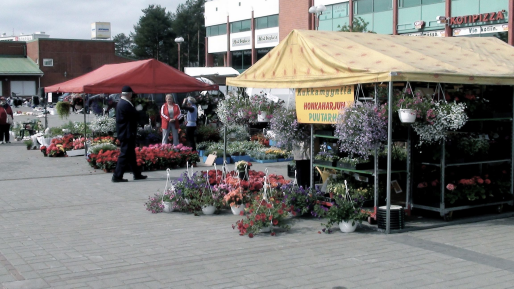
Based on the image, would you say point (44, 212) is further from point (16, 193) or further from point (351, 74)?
point (351, 74)

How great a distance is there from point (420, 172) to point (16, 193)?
7748 millimetres

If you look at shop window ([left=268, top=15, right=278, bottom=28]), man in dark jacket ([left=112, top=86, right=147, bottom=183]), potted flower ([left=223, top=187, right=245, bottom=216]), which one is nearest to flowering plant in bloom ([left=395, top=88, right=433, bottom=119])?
potted flower ([left=223, top=187, right=245, bottom=216])

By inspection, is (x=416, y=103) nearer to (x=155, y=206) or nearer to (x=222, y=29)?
(x=155, y=206)

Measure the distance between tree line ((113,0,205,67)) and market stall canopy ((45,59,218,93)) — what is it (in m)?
73.2

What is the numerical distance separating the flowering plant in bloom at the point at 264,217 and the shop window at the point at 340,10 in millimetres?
34283

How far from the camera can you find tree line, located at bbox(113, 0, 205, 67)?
89.3 meters

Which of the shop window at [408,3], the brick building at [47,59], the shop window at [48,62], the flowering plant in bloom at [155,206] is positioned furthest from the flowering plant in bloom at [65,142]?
the shop window at [48,62]

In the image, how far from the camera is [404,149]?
31.3 feet

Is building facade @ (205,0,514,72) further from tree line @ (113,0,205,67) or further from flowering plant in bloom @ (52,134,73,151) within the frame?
tree line @ (113,0,205,67)

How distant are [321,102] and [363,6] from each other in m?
32.1

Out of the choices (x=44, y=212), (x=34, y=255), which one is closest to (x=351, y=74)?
(x=34, y=255)

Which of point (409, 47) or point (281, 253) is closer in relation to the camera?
point (281, 253)

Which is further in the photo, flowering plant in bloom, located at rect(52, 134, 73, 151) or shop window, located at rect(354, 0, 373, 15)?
shop window, located at rect(354, 0, 373, 15)

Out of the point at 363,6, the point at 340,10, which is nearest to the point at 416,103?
the point at 363,6
